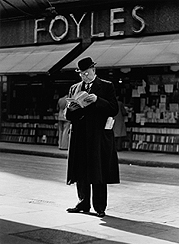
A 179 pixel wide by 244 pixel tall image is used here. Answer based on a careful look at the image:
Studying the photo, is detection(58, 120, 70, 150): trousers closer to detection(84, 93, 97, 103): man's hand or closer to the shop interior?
the shop interior

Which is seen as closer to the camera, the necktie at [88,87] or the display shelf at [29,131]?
the necktie at [88,87]

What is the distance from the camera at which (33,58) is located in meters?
21.0

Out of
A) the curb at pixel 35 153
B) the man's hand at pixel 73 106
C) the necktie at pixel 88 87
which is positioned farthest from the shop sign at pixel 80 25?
the man's hand at pixel 73 106

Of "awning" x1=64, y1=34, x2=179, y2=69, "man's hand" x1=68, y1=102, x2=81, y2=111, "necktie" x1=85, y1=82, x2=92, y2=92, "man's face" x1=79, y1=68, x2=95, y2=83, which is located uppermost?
"awning" x1=64, y1=34, x2=179, y2=69

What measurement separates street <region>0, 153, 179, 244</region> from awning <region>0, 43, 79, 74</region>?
280 inches

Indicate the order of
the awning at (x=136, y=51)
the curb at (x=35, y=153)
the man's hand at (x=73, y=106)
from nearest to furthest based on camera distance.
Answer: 1. the man's hand at (x=73, y=106)
2. the awning at (x=136, y=51)
3. the curb at (x=35, y=153)

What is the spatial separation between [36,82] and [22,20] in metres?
2.72

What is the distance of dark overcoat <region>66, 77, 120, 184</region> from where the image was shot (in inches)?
293

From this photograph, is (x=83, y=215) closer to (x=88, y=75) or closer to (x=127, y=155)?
(x=88, y=75)

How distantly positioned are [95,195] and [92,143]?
708 mm

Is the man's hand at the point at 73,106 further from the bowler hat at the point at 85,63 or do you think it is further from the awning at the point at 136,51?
the awning at the point at 136,51

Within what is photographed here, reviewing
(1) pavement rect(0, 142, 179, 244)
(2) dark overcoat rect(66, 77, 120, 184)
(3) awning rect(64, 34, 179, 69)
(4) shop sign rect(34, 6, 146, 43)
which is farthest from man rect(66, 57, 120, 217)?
(4) shop sign rect(34, 6, 146, 43)

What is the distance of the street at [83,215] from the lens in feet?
20.5

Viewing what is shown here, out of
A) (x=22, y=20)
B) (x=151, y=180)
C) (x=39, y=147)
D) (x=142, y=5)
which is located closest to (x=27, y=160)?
(x=39, y=147)
